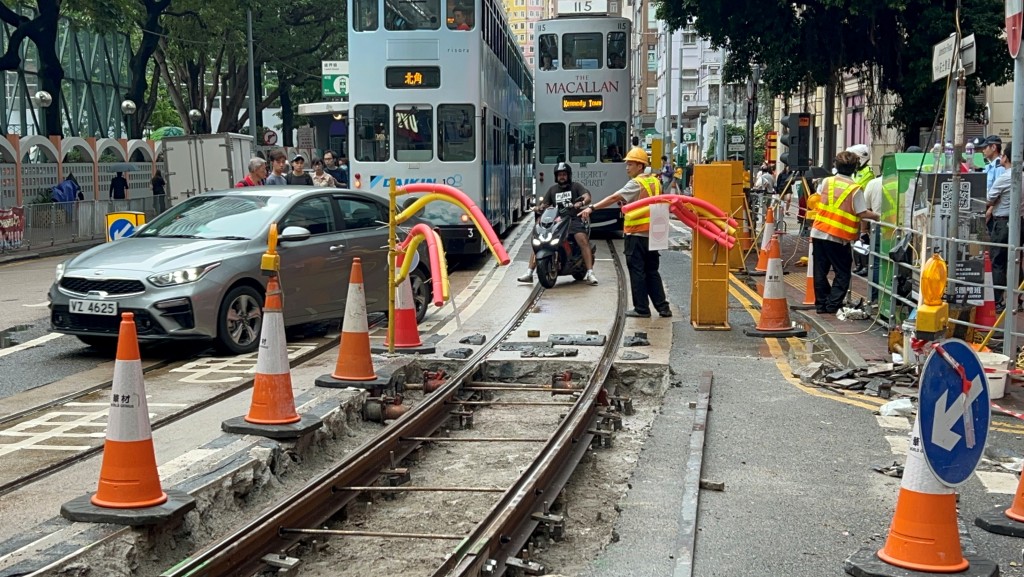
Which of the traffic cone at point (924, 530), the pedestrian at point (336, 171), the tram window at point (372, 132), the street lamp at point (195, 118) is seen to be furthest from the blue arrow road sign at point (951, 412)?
the street lamp at point (195, 118)

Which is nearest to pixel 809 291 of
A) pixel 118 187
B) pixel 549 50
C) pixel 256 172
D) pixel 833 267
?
pixel 833 267

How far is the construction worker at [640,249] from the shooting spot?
1244 cm

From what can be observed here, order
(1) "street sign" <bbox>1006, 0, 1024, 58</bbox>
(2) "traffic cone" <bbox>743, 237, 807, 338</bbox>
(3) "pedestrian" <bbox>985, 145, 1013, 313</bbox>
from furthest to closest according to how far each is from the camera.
→ 1. (3) "pedestrian" <bbox>985, 145, 1013, 313</bbox>
2. (2) "traffic cone" <bbox>743, 237, 807, 338</bbox>
3. (1) "street sign" <bbox>1006, 0, 1024, 58</bbox>

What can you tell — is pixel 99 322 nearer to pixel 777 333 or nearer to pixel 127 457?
pixel 127 457

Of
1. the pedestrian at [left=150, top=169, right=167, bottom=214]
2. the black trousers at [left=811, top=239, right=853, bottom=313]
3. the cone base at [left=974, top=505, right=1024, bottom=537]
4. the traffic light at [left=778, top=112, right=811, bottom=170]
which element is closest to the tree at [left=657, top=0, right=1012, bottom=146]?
the traffic light at [left=778, top=112, right=811, bottom=170]

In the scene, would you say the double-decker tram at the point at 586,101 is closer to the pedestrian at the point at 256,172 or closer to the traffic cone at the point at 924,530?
the pedestrian at the point at 256,172

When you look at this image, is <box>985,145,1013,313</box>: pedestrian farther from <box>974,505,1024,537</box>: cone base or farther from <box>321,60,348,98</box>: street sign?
<box>321,60,348,98</box>: street sign

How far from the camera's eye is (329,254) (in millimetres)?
11617

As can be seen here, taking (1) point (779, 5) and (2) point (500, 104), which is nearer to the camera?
(1) point (779, 5)

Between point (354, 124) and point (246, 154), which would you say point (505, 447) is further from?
point (246, 154)

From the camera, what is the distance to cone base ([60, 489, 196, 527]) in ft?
16.8

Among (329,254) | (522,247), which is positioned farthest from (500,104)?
(329,254)

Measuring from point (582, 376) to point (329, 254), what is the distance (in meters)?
3.36

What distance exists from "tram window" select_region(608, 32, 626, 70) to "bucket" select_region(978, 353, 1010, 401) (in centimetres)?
1876
